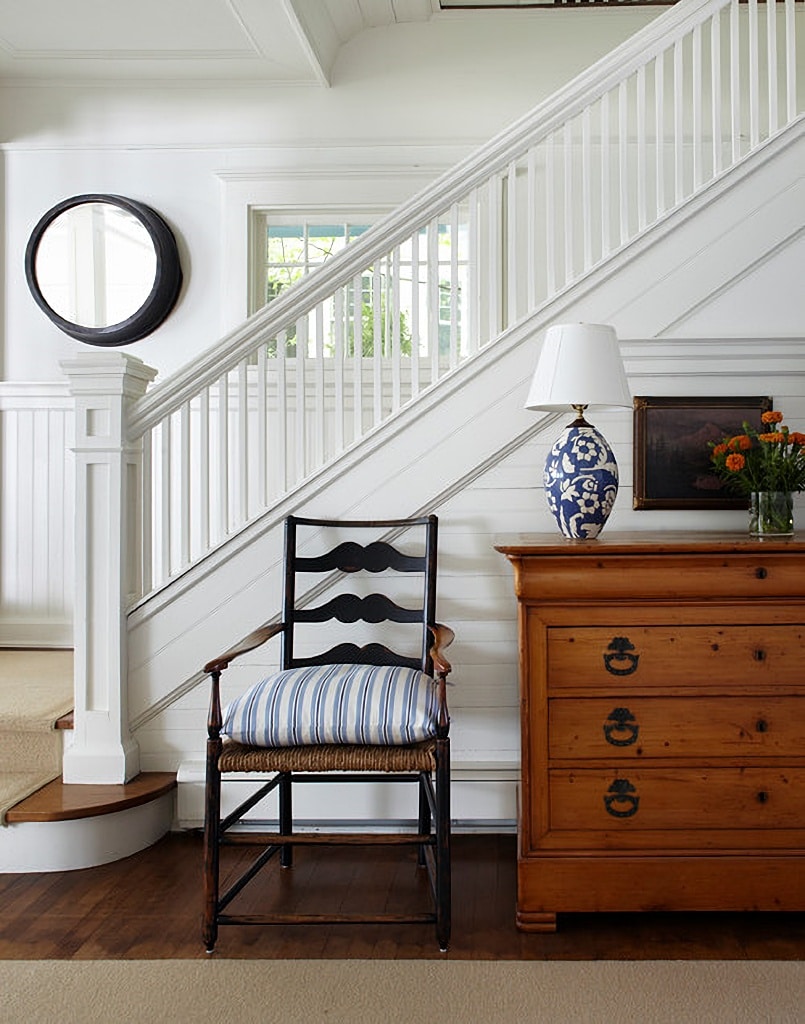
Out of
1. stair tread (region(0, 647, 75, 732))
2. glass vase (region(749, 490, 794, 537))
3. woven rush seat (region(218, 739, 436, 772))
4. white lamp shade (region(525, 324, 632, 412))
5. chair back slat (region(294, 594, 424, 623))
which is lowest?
stair tread (region(0, 647, 75, 732))

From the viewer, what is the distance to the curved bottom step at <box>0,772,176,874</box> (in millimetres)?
2578

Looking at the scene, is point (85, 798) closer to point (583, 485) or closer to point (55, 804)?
point (55, 804)

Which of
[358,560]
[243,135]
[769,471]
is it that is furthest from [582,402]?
[243,135]

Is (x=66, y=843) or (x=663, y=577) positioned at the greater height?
(x=663, y=577)

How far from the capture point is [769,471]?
2.53 metres

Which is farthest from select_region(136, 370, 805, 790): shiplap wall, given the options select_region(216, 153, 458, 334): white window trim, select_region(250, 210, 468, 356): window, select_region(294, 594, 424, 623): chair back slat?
select_region(216, 153, 458, 334): white window trim

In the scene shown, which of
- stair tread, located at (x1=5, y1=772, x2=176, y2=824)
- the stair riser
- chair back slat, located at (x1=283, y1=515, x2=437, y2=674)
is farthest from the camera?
the stair riser

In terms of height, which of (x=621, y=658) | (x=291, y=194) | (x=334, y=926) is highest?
(x=291, y=194)

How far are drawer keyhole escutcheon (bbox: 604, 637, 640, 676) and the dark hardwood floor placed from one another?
0.64 metres

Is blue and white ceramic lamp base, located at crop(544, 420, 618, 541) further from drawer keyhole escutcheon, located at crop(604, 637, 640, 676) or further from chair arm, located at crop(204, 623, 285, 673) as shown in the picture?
chair arm, located at crop(204, 623, 285, 673)

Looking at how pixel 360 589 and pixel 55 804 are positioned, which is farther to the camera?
pixel 360 589

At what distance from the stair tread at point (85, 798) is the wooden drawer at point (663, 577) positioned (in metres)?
1.36

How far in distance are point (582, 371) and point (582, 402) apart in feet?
0.28

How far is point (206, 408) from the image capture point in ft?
9.41
